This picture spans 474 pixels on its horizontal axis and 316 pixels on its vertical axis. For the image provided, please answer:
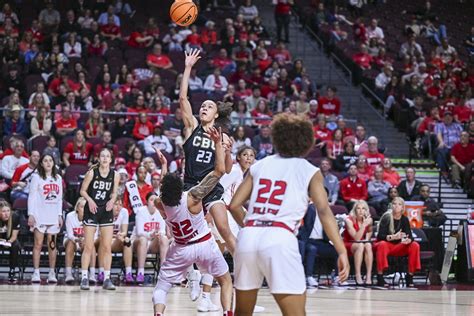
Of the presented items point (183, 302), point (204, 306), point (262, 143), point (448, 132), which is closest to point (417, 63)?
point (448, 132)

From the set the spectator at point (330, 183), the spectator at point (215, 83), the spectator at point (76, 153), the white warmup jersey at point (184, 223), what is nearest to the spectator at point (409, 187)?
the spectator at point (330, 183)

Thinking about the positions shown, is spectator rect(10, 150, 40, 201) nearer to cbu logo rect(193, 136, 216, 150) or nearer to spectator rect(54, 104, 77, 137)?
spectator rect(54, 104, 77, 137)

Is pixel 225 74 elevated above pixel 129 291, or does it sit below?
above

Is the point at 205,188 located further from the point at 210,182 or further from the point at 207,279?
the point at 207,279

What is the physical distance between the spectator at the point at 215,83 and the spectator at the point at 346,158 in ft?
11.7

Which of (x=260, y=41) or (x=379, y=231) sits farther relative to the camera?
(x=260, y=41)

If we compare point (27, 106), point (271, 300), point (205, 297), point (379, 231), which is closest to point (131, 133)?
point (27, 106)

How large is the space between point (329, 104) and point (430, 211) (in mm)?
4869

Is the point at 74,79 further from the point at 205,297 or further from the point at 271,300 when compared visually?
the point at 205,297

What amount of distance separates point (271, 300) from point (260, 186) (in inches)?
276

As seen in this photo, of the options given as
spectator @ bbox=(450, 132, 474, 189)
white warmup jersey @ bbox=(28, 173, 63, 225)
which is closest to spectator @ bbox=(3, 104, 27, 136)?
white warmup jersey @ bbox=(28, 173, 63, 225)

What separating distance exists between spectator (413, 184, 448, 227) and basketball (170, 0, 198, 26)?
6.82 meters

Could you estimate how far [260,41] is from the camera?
25312 millimetres

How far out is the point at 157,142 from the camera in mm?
19781
